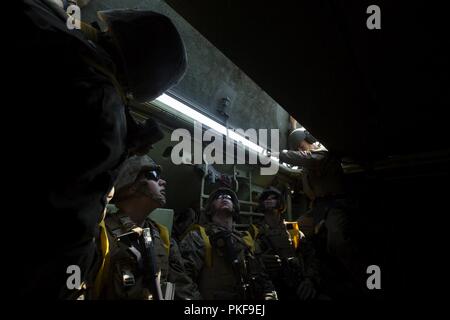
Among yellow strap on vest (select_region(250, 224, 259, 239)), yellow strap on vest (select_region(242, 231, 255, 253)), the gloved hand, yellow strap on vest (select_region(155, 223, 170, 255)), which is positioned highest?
yellow strap on vest (select_region(155, 223, 170, 255))

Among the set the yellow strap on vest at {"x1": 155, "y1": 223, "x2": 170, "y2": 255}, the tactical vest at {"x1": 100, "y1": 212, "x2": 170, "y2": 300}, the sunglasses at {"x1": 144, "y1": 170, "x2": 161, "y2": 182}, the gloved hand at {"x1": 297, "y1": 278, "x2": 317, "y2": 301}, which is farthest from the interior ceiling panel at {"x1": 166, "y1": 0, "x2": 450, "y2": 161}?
the gloved hand at {"x1": 297, "y1": 278, "x2": 317, "y2": 301}

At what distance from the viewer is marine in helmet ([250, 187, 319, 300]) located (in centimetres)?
331

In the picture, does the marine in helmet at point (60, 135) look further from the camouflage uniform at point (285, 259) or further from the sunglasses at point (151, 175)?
the camouflage uniform at point (285, 259)

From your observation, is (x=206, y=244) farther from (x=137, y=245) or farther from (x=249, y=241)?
(x=137, y=245)

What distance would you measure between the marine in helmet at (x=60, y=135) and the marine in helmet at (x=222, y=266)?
196 centimetres

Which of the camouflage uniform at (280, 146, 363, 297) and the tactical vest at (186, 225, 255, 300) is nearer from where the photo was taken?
the tactical vest at (186, 225, 255, 300)

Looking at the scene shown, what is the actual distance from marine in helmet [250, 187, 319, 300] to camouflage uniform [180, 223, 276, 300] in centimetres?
41

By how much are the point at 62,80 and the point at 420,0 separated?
142 centimetres

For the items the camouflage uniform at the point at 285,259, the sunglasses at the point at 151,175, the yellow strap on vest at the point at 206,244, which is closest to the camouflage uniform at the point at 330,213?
the camouflage uniform at the point at 285,259

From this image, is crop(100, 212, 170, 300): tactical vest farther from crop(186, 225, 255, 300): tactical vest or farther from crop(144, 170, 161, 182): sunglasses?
crop(186, 225, 255, 300): tactical vest

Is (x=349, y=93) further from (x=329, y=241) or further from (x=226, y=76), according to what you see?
(x=226, y=76)

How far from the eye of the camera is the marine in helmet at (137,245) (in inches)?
68.6

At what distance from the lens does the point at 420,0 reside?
96 centimetres

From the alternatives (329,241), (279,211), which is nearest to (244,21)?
(329,241)
